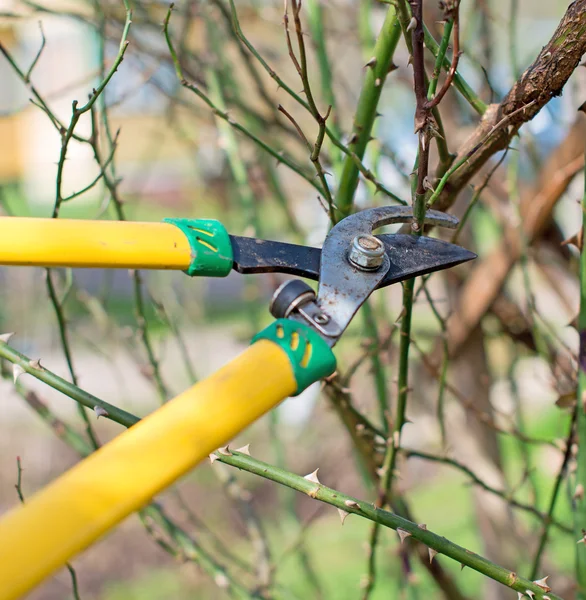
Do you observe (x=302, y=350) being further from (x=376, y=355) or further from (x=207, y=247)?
(x=376, y=355)

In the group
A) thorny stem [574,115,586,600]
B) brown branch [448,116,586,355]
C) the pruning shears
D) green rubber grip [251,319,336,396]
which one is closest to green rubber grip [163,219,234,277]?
the pruning shears

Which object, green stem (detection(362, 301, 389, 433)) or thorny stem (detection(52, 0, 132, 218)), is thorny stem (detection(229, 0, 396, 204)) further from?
green stem (detection(362, 301, 389, 433))

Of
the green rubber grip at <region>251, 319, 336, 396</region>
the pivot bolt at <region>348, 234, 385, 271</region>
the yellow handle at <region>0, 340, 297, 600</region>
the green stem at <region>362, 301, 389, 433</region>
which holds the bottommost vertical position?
the yellow handle at <region>0, 340, 297, 600</region>

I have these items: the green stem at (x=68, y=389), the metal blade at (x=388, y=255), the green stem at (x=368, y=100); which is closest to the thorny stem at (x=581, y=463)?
the metal blade at (x=388, y=255)

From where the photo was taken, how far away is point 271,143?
6.07 ft

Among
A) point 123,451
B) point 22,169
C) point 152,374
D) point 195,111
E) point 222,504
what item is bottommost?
point 123,451

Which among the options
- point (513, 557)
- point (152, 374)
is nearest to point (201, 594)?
point (513, 557)

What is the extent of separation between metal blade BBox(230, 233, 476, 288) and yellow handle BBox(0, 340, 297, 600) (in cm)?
19

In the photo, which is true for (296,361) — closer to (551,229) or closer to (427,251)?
(427,251)

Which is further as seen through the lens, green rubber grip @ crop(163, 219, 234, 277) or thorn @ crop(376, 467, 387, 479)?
thorn @ crop(376, 467, 387, 479)

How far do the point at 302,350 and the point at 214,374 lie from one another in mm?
96

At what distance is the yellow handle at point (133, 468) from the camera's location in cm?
53

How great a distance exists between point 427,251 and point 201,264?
0.27 m

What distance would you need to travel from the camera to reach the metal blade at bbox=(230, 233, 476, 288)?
869 millimetres
